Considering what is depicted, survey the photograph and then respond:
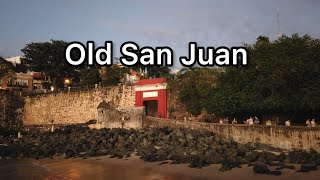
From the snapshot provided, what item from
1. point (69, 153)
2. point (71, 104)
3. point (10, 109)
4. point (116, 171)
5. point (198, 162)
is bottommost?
point (116, 171)

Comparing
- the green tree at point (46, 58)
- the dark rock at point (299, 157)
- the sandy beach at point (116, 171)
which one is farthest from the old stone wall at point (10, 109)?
the dark rock at point (299, 157)

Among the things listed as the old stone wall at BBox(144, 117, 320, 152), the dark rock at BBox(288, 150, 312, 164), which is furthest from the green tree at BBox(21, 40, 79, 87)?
the dark rock at BBox(288, 150, 312, 164)

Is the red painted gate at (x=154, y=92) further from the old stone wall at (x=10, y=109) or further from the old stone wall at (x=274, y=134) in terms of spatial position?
the old stone wall at (x=10, y=109)

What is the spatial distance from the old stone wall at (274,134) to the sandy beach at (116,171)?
5.25m

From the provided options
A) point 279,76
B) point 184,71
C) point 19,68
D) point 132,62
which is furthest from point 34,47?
point 279,76

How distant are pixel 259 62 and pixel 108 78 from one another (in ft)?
86.7

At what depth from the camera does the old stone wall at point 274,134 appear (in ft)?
74.8

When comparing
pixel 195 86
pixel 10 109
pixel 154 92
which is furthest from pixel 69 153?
pixel 10 109

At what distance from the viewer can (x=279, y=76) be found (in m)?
28.6

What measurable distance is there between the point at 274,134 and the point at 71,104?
30718mm

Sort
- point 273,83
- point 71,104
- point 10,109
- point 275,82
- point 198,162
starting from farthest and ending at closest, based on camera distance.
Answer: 1. point 10,109
2. point 71,104
3. point 273,83
4. point 275,82
5. point 198,162

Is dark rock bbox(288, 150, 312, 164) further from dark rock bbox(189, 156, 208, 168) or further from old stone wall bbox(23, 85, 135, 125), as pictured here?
old stone wall bbox(23, 85, 135, 125)

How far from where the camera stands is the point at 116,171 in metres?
21.6

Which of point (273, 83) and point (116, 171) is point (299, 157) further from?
point (116, 171)
